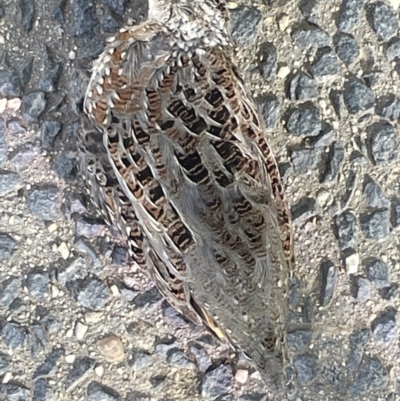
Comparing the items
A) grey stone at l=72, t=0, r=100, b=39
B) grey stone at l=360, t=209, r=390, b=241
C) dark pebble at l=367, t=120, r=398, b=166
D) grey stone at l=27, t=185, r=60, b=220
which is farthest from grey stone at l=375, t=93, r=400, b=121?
grey stone at l=27, t=185, r=60, b=220

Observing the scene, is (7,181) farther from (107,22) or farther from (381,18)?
(381,18)

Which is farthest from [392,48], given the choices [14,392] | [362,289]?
[14,392]

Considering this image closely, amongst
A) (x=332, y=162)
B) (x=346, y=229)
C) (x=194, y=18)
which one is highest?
(x=194, y=18)

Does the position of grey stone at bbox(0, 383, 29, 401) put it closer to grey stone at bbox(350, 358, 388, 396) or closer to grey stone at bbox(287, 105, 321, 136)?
grey stone at bbox(350, 358, 388, 396)

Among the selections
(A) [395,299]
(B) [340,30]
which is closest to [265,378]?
(A) [395,299]

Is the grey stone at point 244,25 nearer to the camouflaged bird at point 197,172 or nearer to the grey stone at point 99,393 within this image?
the camouflaged bird at point 197,172

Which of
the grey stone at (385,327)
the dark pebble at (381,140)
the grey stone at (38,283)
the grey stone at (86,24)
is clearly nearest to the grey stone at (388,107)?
the dark pebble at (381,140)
